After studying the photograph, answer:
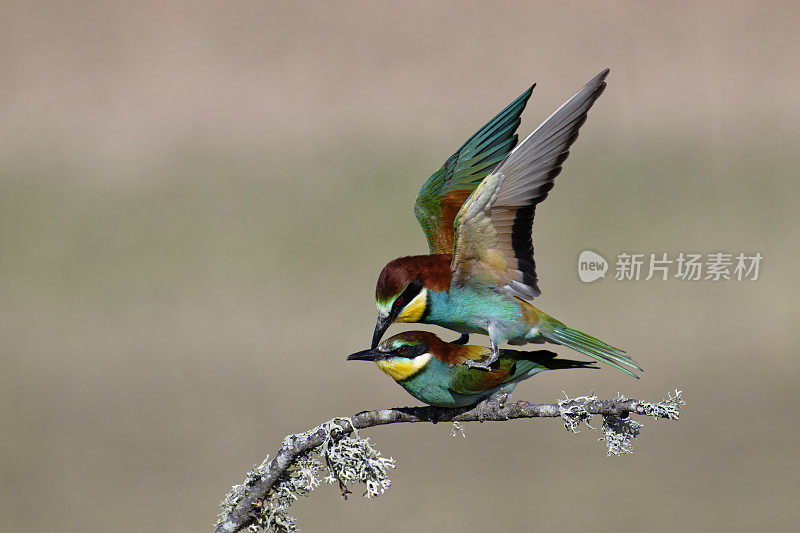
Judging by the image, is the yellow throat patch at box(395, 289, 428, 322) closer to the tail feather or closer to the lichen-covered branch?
the lichen-covered branch

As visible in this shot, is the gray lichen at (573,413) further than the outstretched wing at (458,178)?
No

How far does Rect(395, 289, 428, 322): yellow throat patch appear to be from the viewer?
2082 mm

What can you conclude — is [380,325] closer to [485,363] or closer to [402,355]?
[402,355]

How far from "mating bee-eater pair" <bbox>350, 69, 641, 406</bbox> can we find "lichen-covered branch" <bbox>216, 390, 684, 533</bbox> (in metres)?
0.09

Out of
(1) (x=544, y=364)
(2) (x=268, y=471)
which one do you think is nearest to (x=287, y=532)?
(2) (x=268, y=471)

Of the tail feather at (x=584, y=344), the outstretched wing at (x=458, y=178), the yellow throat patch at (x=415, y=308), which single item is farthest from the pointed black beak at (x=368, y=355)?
the outstretched wing at (x=458, y=178)

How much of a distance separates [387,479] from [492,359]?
0.36 m

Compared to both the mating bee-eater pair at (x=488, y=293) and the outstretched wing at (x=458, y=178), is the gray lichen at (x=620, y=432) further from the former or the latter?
the outstretched wing at (x=458, y=178)

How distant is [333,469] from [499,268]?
24.8 inches

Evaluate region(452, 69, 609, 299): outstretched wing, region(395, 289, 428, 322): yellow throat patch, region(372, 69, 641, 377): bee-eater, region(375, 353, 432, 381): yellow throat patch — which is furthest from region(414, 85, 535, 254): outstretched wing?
region(375, 353, 432, 381): yellow throat patch

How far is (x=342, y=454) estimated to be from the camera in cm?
200

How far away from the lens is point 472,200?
2148 millimetres

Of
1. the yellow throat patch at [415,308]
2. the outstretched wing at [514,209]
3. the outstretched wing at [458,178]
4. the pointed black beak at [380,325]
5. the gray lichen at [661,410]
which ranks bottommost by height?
the gray lichen at [661,410]

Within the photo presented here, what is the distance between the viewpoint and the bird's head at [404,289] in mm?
2033
